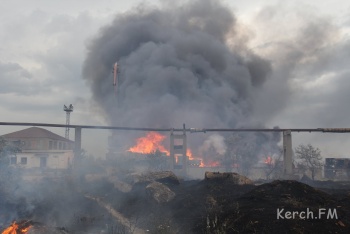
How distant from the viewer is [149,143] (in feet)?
180

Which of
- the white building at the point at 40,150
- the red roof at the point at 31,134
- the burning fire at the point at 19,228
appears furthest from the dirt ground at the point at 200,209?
the red roof at the point at 31,134

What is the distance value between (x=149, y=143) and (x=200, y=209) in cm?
3856

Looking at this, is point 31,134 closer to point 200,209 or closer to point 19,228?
point 200,209

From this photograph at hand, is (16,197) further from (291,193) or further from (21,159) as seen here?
(21,159)

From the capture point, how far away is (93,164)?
3988 cm

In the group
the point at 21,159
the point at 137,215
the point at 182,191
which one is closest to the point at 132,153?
the point at 21,159

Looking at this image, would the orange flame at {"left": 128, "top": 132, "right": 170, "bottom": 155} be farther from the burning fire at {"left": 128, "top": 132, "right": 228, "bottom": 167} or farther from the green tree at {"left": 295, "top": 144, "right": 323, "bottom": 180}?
the green tree at {"left": 295, "top": 144, "right": 323, "bottom": 180}

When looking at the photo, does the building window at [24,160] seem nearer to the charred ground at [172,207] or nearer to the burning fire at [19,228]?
the charred ground at [172,207]

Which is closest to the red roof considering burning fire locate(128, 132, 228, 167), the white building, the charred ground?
the white building

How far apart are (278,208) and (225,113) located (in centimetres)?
5165

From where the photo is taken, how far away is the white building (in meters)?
52.0

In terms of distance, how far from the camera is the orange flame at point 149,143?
54625mm

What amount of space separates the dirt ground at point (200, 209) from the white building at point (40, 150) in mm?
25645

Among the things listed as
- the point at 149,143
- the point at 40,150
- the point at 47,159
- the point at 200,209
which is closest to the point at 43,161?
the point at 47,159
